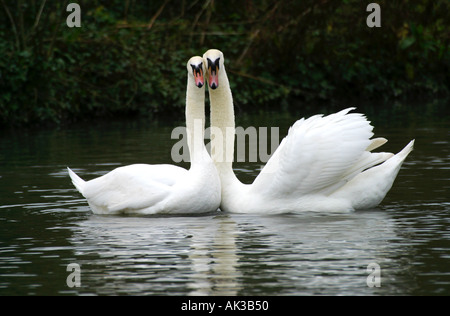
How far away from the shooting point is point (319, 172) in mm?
9844

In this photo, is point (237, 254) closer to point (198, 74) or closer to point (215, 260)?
point (215, 260)

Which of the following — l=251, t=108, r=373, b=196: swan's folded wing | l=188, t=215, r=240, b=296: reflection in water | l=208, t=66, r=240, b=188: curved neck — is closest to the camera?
l=188, t=215, r=240, b=296: reflection in water

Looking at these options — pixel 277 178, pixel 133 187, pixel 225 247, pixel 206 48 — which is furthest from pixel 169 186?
pixel 206 48

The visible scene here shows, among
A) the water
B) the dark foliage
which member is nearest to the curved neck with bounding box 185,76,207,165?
the water

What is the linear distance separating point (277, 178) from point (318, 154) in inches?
19.0

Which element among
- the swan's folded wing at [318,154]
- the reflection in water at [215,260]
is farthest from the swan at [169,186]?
the swan's folded wing at [318,154]

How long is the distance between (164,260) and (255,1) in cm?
2343

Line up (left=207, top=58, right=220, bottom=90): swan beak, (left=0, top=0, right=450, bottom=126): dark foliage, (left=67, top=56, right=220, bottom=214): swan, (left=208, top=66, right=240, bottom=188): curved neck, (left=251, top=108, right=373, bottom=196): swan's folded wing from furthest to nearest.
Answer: (left=0, top=0, right=450, bottom=126): dark foliage < (left=208, top=66, right=240, bottom=188): curved neck < (left=207, top=58, right=220, bottom=90): swan beak < (left=67, top=56, right=220, bottom=214): swan < (left=251, top=108, right=373, bottom=196): swan's folded wing

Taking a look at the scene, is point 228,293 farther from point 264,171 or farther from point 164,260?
point 264,171

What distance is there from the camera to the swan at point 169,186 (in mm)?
9984

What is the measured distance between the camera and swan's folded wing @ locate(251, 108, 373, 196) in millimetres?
9805

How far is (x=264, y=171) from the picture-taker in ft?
34.0

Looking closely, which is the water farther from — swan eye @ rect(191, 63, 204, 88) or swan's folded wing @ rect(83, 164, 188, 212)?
swan eye @ rect(191, 63, 204, 88)

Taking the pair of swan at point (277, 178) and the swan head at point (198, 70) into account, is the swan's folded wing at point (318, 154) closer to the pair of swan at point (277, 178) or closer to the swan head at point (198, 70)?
the pair of swan at point (277, 178)
